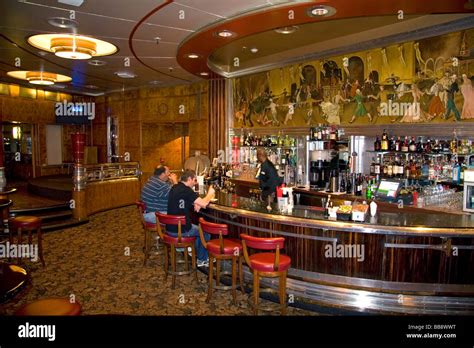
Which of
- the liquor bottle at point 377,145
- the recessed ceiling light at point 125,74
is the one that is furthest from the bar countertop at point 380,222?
the recessed ceiling light at point 125,74

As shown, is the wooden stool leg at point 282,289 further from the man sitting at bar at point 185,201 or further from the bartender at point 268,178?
the bartender at point 268,178

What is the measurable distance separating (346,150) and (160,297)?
4432 millimetres

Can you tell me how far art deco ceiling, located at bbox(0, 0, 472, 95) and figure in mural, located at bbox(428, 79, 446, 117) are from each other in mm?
907

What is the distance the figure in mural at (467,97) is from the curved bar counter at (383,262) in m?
1.70

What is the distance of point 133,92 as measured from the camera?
1298 cm

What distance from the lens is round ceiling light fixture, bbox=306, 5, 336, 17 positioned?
4.59 meters

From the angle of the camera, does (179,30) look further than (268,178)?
No

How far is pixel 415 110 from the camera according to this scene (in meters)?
5.96

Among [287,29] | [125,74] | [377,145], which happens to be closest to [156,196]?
[287,29]

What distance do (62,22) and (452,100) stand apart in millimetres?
6093

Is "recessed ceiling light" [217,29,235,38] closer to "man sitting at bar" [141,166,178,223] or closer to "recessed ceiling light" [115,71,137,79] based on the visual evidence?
"man sitting at bar" [141,166,178,223]

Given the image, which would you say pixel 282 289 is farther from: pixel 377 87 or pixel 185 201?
pixel 377 87

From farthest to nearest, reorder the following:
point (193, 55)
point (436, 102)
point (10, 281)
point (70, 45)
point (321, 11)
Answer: point (193, 55), point (70, 45), point (436, 102), point (321, 11), point (10, 281)

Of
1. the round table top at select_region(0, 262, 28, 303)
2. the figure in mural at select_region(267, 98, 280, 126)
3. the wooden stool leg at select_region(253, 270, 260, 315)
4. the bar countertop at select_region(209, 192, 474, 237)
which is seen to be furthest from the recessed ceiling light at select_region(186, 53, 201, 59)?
the round table top at select_region(0, 262, 28, 303)
